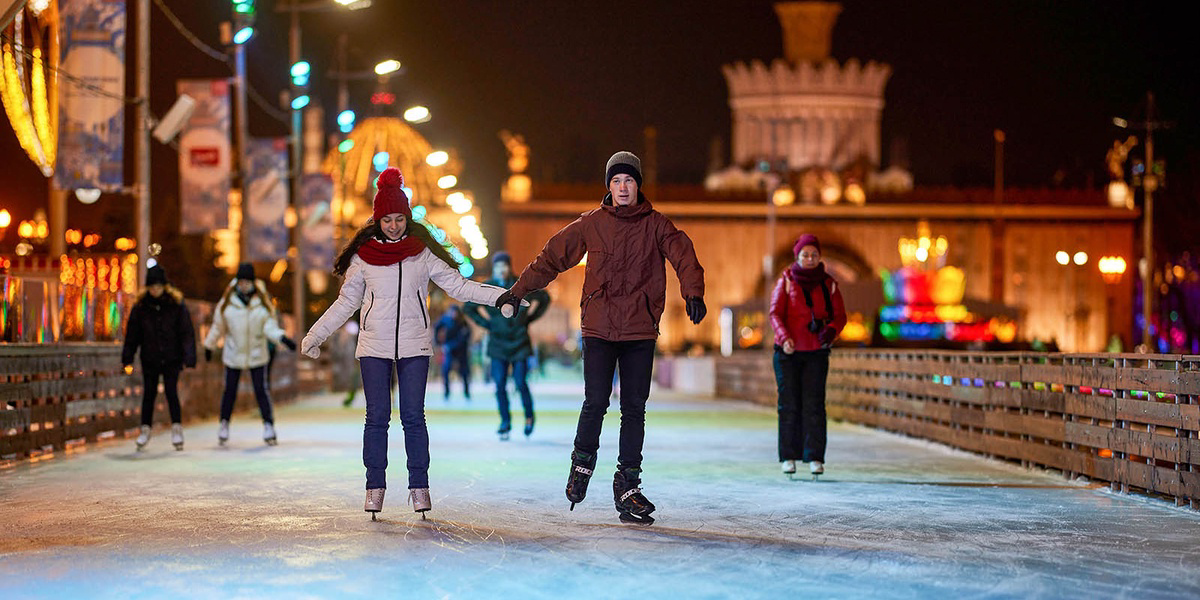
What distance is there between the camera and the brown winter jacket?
923 cm

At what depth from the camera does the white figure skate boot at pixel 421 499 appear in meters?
9.26

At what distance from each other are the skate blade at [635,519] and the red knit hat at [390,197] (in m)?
2.03

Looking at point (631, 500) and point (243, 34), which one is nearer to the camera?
point (631, 500)

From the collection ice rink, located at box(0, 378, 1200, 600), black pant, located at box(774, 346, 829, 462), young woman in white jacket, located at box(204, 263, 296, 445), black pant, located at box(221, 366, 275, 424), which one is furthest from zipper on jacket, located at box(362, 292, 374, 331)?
black pant, located at box(221, 366, 275, 424)

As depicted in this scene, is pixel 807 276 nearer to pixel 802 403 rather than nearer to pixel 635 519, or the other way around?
pixel 802 403

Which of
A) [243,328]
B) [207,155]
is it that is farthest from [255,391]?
[207,155]

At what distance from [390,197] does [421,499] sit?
168cm

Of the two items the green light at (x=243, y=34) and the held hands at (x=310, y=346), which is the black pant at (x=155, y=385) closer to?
the held hands at (x=310, y=346)

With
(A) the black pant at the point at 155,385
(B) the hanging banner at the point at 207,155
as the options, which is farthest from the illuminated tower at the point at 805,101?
(A) the black pant at the point at 155,385

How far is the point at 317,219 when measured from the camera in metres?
35.5

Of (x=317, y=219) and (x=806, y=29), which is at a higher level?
(x=806, y=29)

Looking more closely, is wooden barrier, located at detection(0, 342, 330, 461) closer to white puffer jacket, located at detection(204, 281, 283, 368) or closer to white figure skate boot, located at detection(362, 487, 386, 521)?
white puffer jacket, located at detection(204, 281, 283, 368)

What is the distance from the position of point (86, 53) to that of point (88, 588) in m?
13.3

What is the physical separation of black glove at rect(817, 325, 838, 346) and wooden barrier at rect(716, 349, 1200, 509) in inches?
73.8
